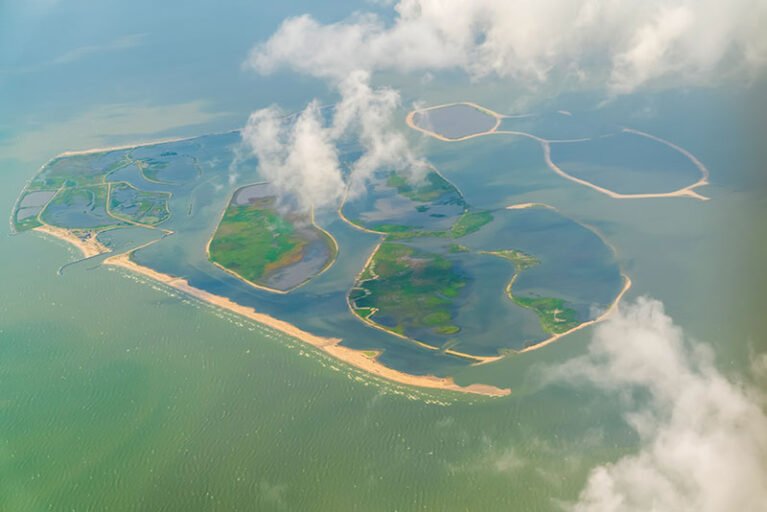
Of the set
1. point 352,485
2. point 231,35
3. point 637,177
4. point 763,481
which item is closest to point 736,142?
point 637,177

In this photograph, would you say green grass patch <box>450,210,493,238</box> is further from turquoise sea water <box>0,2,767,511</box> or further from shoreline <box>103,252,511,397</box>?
shoreline <box>103,252,511,397</box>

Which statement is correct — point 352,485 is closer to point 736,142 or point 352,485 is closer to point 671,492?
point 671,492

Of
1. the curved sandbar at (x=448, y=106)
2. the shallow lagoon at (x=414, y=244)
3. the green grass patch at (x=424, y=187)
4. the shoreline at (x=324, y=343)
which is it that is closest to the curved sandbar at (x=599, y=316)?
the shallow lagoon at (x=414, y=244)

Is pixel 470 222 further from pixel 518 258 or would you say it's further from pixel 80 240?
pixel 80 240

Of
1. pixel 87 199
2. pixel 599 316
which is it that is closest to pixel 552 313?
pixel 599 316

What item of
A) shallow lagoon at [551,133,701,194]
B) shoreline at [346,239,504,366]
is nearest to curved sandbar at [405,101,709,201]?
shallow lagoon at [551,133,701,194]

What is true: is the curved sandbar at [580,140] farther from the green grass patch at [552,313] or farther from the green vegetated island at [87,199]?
the green vegetated island at [87,199]
